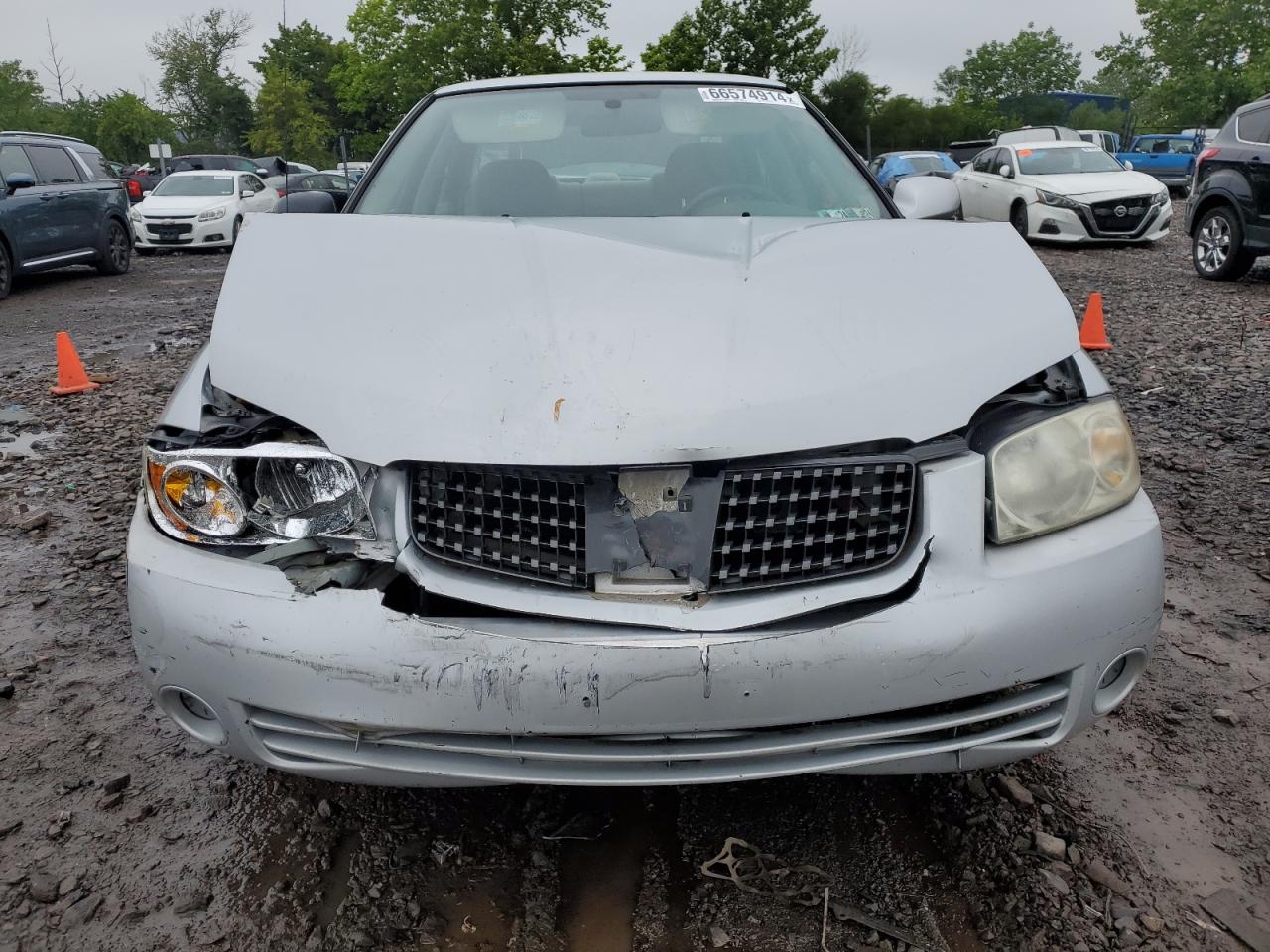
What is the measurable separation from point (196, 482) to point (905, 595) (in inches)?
50.5

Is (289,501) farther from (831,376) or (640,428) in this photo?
(831,376)

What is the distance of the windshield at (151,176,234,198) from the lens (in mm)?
17234

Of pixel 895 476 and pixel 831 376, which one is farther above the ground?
pixel 831 376

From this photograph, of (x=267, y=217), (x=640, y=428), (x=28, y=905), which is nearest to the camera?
(x=640, y=428)

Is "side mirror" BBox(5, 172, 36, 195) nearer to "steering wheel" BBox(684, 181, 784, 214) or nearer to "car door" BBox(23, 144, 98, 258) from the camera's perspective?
"car door" BBox(23, 144, 98, 258)

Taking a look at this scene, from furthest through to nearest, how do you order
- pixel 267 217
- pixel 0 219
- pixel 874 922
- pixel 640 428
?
pixel 0 219 → pixel 267 217 → pixel 874 922 → pixel 640 428

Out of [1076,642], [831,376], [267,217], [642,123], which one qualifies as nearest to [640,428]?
[831,376]

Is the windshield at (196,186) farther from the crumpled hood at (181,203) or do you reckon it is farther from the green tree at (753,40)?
the green tree at (753,40)

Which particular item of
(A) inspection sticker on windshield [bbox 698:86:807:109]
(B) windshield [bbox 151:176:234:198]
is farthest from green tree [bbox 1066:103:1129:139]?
(A) inspection sticker on windshield [bbox 698:86:807:109]

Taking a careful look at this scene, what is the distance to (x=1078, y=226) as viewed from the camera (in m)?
13.9

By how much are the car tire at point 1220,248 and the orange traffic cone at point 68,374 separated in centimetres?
1000

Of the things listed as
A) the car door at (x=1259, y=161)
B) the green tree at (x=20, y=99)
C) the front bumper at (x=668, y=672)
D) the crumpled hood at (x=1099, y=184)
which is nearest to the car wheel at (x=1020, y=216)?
the crumpled hood at (x=1099, y=184)

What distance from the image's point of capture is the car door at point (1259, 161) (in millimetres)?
9336

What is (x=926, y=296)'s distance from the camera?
6.45 feet
